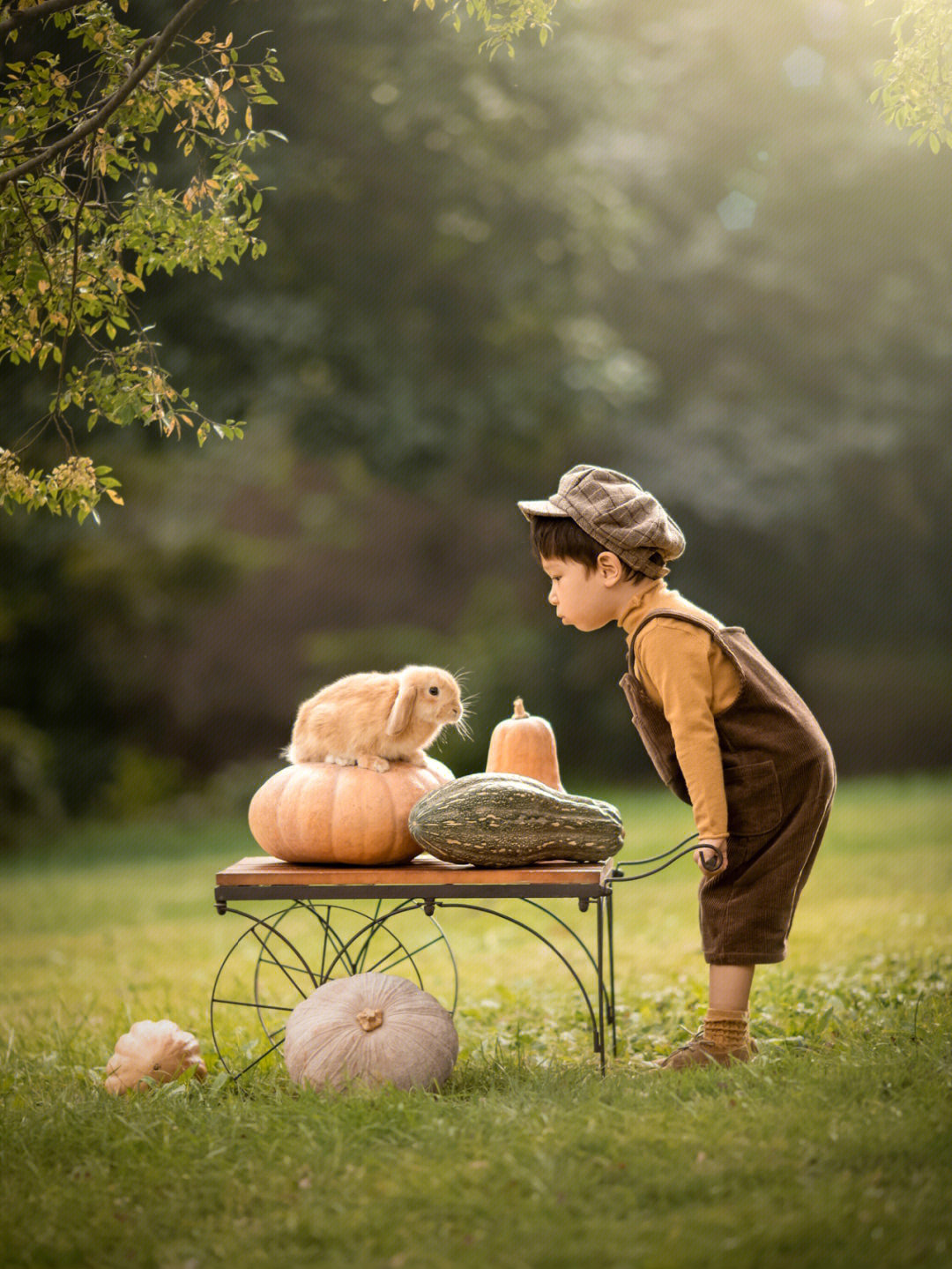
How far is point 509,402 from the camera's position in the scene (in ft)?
46.9

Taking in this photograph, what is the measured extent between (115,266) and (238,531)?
1091 cm

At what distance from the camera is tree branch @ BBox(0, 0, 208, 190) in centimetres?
439

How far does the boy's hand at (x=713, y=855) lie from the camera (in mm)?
3926

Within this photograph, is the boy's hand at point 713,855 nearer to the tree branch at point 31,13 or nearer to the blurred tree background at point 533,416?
the tree branch at point 31,13

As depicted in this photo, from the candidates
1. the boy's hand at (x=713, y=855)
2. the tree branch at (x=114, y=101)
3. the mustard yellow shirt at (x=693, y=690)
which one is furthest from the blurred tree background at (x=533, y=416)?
the boy's hand at (x=713, y=855)

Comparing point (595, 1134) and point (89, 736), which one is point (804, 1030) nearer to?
point (595, 1134)

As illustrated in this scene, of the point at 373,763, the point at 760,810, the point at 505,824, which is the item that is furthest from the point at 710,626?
the point at 373,763

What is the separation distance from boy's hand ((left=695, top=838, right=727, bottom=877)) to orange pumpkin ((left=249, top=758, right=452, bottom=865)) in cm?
92

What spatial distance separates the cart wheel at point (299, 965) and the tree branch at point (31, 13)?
9.92ft

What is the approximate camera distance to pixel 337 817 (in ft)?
13.5

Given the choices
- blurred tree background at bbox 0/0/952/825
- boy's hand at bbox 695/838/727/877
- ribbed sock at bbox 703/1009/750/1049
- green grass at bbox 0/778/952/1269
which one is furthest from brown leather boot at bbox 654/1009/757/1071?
blurred tree background at bbox 0/0/952/825

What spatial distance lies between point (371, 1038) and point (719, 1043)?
1089 millimetres

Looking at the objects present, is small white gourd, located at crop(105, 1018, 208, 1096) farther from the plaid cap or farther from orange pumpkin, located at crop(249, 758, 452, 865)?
the plaid cap

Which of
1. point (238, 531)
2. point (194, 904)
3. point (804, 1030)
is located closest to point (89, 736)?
point (238, 531)
